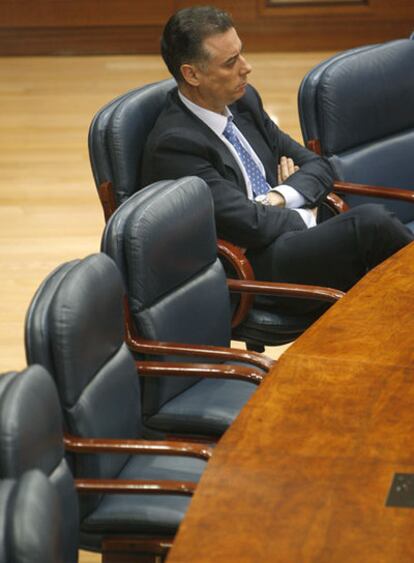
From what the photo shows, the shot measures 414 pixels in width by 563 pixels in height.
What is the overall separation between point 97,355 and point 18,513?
2.50 ft

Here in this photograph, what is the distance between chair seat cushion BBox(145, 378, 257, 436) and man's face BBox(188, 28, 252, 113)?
101 centimetres

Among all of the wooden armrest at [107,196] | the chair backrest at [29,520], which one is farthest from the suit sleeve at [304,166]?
the chair backrest at [29,520]

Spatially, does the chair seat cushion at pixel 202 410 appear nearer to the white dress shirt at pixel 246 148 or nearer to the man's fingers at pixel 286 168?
the white dress shirt at pixel 246 148

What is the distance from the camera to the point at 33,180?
656 centimetres

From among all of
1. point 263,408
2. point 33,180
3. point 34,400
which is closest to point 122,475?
point 263,408

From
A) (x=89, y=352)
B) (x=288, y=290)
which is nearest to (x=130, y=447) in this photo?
(x=89, y=352)

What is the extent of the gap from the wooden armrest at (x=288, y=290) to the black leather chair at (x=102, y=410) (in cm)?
71

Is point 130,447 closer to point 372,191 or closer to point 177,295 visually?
point 177,295

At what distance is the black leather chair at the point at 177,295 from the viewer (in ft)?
10.3

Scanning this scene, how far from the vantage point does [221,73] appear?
3908mm

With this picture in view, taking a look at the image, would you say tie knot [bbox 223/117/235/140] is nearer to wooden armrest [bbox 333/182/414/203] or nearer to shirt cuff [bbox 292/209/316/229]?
shirt cuff [bbox 292/209/316/229]

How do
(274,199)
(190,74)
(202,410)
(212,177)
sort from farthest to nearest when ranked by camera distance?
(274,199) < (190,74) < (212,177) < (202,410)

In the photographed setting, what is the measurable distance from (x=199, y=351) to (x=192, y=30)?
1221mm

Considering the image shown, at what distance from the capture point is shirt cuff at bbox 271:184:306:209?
405 cm
